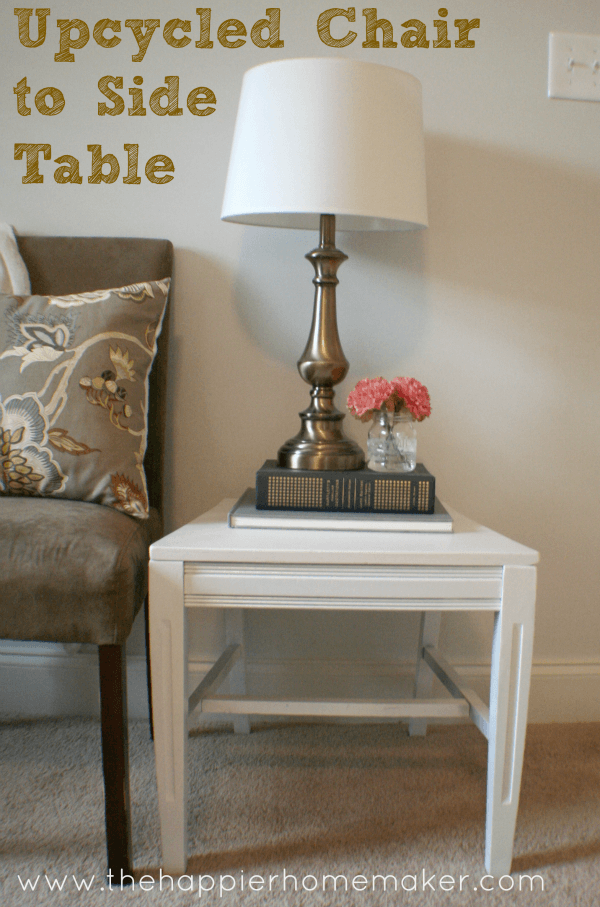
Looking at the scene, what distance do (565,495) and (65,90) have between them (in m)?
1.31

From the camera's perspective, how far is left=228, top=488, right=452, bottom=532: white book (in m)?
0.95

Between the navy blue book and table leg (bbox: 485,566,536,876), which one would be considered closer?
table leg (bbox: 485,566,536,876)

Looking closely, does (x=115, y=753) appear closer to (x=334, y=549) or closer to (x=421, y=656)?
(x=334, y=549)

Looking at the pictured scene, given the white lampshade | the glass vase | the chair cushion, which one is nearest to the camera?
the chair cushion

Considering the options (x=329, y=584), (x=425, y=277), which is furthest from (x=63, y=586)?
(x=425, y=277)

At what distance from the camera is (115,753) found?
0.83m

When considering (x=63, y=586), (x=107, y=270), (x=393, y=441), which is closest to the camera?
(x=63, y=586)

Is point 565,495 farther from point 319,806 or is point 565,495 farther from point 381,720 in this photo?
point 319,806

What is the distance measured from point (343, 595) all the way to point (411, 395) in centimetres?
35

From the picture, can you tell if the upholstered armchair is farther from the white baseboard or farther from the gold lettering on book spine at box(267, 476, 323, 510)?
the white baseboard

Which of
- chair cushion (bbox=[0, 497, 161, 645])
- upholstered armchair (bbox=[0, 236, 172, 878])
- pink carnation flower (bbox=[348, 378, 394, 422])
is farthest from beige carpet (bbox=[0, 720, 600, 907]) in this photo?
pink carnation flower (bbox=[348, 378, 394, 422])

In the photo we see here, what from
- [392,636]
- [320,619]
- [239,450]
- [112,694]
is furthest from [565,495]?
[112,694]

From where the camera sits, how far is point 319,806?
1.03 meters

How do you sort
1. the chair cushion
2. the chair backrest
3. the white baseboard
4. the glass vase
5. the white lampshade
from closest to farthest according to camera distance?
the chair cushion → the white lampshade → the glass vase → the chair backrest → the white baseboard
